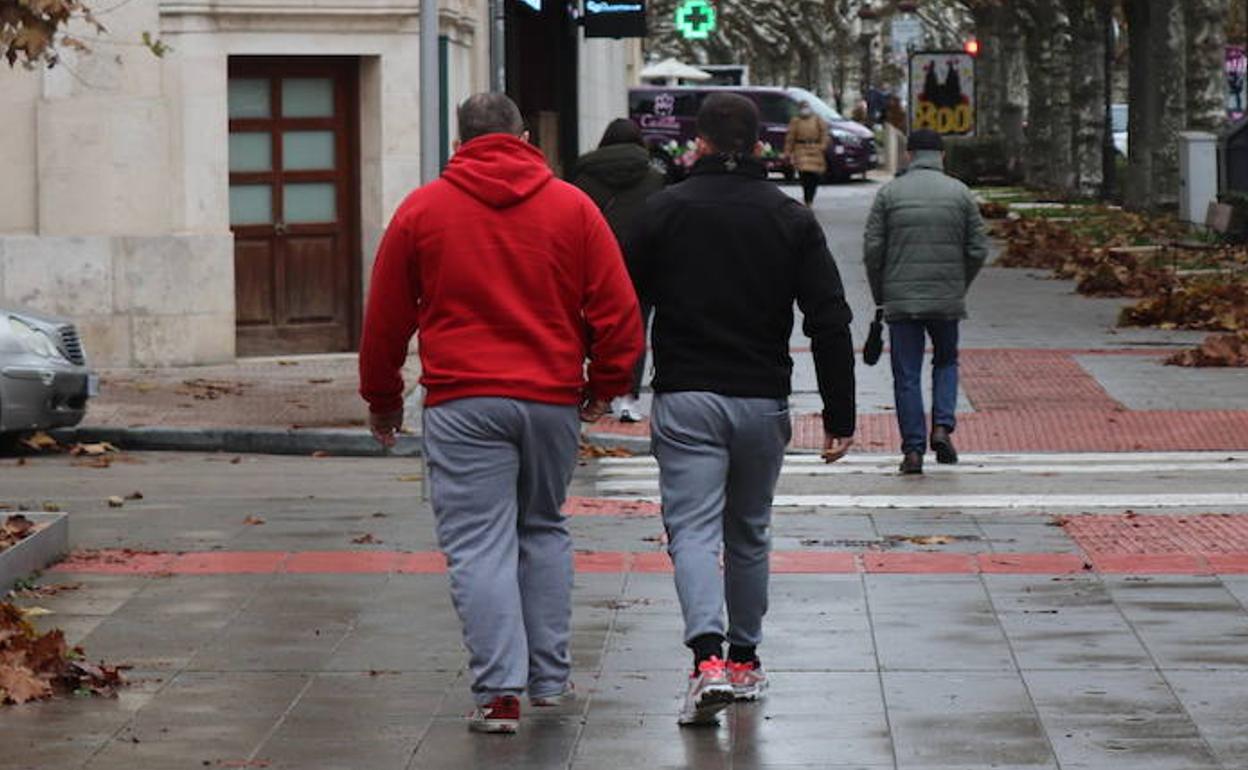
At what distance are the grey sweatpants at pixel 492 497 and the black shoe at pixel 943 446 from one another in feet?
23.9

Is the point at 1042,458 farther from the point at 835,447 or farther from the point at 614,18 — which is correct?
the point at 614,18

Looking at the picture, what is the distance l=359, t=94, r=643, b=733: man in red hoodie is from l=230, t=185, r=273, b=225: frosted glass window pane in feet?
47.4

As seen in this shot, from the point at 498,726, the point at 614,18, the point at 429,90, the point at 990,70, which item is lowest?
the point at 498,726

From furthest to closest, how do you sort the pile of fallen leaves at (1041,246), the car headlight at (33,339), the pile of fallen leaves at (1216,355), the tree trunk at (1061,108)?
the tree trunk at (1061,108)
the pile of fallen leaves at (1041,246)
the pile of fallen leaves at (1216,355)
the car headlight at (33,339)

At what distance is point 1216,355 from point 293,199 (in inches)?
285

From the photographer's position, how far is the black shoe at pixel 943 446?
48.6 ft

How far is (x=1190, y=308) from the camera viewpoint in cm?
2345

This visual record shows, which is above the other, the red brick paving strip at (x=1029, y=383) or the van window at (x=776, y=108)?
the van window at (x=776, y=108)

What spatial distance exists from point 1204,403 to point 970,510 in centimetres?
569

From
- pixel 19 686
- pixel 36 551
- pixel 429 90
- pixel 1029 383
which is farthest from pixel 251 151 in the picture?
pixel 19 686

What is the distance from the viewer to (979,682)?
8.16m

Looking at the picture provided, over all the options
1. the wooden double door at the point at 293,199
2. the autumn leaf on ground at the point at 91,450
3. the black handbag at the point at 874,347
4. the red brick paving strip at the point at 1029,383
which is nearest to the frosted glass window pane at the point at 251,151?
the wooden double door at the point at 293,199

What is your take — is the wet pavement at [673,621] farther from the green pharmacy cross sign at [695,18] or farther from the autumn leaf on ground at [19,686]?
the green pharmacy cross sign at [695,18]

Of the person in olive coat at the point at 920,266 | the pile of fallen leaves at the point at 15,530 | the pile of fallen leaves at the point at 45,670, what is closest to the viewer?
the pile of fallen leaves at the point at 45,670
